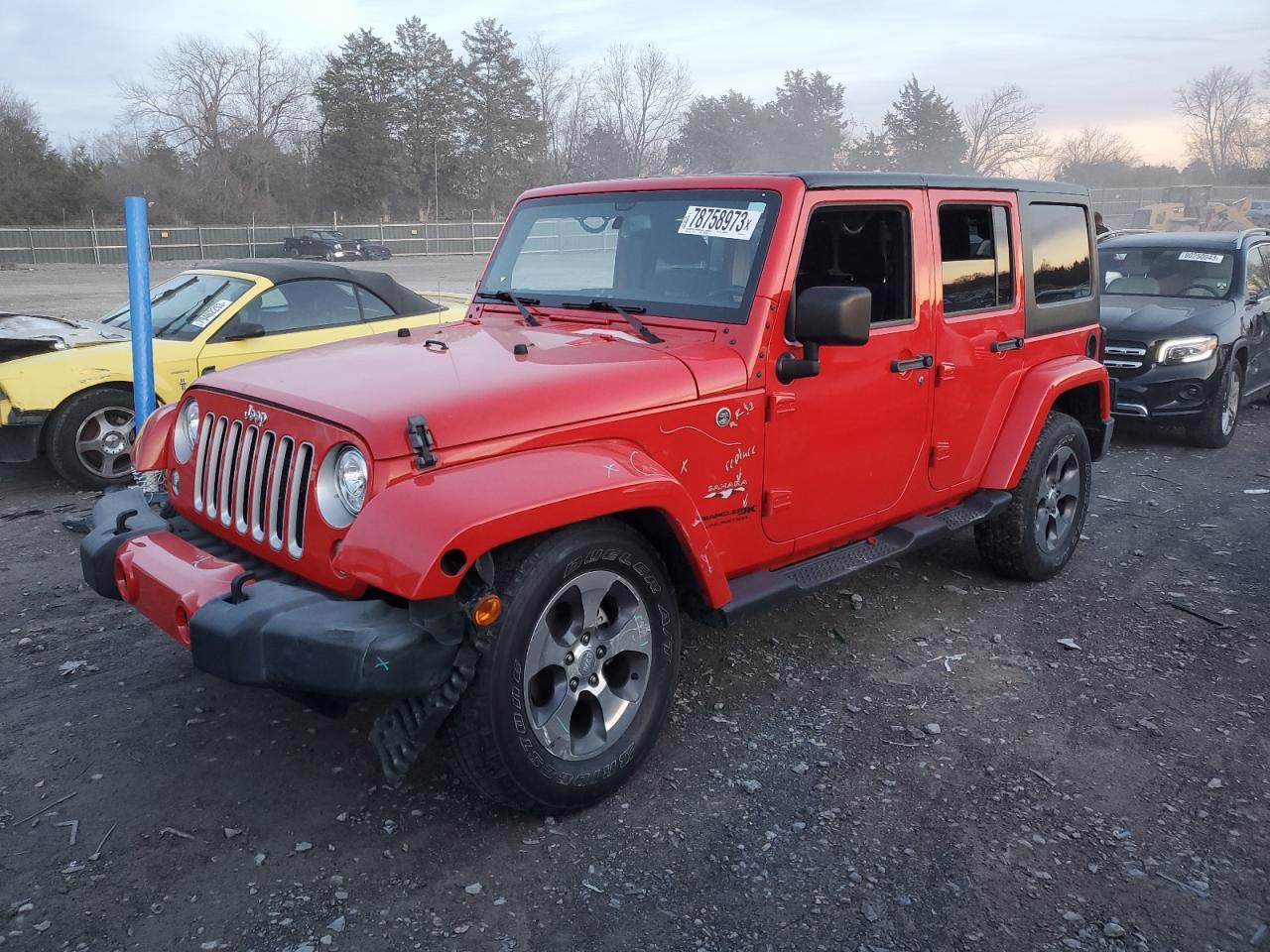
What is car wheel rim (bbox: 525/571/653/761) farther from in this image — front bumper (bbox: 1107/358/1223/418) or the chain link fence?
the chain link fence

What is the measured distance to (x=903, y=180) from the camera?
427 cm

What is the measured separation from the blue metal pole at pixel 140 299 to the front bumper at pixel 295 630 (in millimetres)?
2564

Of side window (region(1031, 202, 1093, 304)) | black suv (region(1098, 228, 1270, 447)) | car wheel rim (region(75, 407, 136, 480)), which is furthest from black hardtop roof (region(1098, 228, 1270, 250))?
car wheel rim (region(75, 407, 136, 480))

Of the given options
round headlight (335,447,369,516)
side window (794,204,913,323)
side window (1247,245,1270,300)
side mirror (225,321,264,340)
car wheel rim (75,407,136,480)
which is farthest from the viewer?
side window (1247,245,1270,300)

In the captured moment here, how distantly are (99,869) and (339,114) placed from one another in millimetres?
56071

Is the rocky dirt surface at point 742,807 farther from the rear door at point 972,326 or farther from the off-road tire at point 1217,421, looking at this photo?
the off-road tire at point 1217,421

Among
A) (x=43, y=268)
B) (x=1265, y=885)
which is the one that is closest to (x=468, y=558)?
(x=1265, y=885)

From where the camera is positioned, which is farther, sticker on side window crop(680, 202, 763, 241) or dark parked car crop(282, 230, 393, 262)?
dark parked car crop(282, 230, 393, 262)

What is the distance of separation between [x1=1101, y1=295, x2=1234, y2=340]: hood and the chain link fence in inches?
1108

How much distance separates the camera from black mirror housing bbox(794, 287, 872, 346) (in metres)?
3.50

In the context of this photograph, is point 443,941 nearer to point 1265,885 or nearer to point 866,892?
point 866,892

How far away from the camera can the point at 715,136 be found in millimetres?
54438

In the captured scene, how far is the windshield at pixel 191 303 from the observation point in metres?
7.39

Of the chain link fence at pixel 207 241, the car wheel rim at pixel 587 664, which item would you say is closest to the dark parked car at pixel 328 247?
the chain link fence at pixel 207 241
